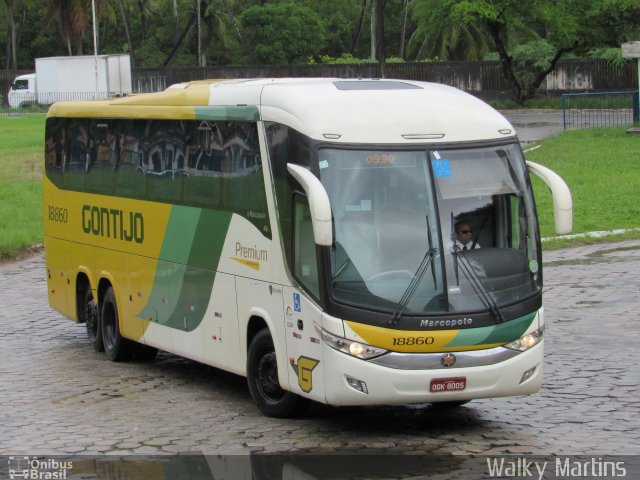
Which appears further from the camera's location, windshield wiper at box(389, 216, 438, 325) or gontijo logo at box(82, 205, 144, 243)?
gontijo logo at box(82, 205, 144, 243)

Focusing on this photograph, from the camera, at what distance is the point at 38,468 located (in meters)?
9.39

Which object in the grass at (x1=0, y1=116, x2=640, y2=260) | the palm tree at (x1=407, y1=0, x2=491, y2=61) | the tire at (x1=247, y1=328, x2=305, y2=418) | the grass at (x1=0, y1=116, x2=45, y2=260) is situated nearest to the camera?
the tire at (x1=247, y1=328, x2=305, y2=418)

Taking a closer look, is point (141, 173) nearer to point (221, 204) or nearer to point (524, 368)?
point (221, 204)

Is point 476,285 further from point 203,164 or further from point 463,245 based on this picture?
point 203,164

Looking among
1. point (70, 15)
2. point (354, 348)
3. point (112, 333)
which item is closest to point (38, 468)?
point (354, 348)

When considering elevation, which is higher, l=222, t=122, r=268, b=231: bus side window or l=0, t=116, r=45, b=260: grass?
l=222, t=122, r=268, b=231: bus side window

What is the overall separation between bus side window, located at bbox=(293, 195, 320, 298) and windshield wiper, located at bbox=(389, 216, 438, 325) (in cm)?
71

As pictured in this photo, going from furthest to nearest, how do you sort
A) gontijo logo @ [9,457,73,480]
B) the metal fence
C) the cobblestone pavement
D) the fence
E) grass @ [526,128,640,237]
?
the fence < the metal fence < grass @ [526,128,640,237] < the cobblestone pavement < gontijo logo @ [9,457,73,480]

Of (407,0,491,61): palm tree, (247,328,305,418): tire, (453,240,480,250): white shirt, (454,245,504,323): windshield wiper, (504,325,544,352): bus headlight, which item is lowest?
(247,328,305,418): tire

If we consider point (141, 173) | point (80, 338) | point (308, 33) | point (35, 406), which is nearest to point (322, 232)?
point (35, 406)

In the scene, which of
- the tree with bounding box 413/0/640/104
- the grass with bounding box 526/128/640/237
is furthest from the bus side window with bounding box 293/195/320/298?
the tree with bounding box 413/0/640/104

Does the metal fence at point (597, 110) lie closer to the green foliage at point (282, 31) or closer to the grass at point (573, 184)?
the grass at point (573, 184)

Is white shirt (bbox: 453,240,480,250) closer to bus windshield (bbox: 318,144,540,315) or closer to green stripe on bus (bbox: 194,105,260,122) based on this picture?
bus windshield (bbox: 318,144,540,315)

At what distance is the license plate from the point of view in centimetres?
976
